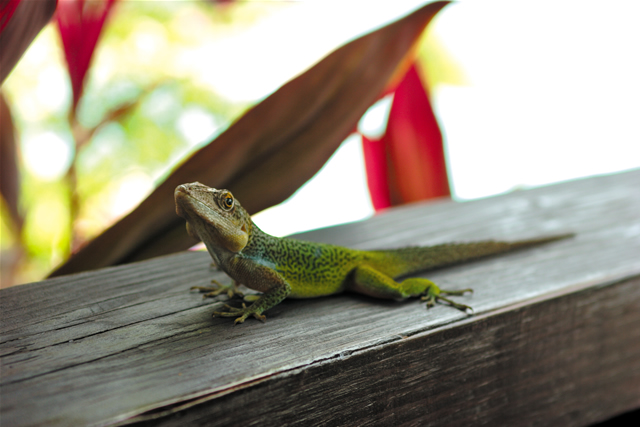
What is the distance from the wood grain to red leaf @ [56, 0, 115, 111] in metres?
0.70

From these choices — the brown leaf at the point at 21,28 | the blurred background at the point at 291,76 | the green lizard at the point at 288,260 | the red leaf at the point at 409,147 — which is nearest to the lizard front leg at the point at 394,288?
the green lizard at the point at 288,260

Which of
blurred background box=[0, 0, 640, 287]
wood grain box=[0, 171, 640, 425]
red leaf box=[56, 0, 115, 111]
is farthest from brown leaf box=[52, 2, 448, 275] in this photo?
blurred background box=[0, 0, 640, 287]

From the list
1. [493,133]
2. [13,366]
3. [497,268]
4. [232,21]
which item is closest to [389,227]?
[497,268]

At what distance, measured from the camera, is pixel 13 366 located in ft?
2.58

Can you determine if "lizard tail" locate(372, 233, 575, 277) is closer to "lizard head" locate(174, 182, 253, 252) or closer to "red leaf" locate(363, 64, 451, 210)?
"lizard head" locate(174, 182, 253, 252)

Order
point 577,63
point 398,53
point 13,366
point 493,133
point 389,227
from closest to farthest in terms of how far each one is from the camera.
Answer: point 13,366
point 398,53
point 389,227
point 493,133
point 577,63

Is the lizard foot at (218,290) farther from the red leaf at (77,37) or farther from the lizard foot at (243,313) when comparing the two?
the red leaf at (77,37)

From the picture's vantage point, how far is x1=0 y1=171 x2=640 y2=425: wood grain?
2.41ft

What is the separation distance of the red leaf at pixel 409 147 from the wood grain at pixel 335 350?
0.78 metres

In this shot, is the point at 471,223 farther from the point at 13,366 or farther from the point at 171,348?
the point at 13,366

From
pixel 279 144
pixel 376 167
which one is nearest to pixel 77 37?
pixel 279 144

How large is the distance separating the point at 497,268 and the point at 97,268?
1126mm

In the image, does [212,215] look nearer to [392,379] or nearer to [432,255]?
[392,379]

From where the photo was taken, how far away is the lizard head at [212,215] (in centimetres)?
96
